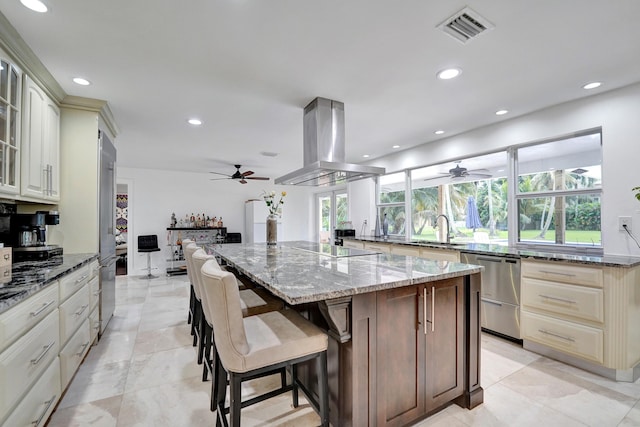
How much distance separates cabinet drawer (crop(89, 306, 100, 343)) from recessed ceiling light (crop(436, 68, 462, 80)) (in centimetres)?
361

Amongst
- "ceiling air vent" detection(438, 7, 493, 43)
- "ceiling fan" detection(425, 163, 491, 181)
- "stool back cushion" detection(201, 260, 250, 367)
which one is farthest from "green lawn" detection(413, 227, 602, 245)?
"stool back cushion" detection(201, 260, 250, 367)

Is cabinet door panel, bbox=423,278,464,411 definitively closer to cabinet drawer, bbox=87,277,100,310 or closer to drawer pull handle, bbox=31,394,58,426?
drawer pull handle, bbox=31,394,58,426

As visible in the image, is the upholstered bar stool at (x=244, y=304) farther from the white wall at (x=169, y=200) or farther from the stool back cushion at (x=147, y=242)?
the white wall at (x=169, y=200)

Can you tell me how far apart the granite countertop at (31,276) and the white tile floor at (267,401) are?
0.89 m

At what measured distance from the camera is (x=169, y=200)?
6.78 m

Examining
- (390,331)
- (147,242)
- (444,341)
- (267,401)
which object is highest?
(147,242)

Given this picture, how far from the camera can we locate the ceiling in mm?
1657

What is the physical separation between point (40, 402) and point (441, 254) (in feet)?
11.7

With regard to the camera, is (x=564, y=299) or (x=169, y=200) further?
(x=169, y=200)

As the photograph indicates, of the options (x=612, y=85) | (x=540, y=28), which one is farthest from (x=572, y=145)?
(x=540, y=28)

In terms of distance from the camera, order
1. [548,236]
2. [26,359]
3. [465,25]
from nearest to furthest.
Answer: [26,359] < [465,25] < [548,236]

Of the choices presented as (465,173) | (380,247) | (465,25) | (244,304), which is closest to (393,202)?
(380,247)

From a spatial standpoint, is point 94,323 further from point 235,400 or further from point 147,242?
point 147,242

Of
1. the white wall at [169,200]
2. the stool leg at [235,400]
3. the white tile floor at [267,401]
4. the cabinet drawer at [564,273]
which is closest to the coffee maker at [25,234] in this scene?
the white tile floor at [267,401]
